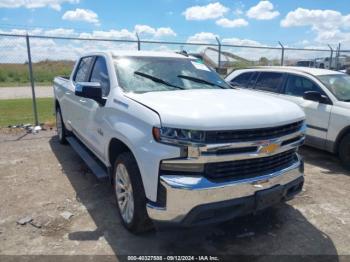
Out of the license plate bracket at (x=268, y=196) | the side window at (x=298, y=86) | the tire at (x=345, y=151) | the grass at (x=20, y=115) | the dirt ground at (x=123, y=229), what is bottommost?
the grass at (x=20, y=115)

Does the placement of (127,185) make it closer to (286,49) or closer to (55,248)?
(55,248)

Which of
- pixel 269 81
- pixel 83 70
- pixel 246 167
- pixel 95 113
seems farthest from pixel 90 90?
pixel 269 81

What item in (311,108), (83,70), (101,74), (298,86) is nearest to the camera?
(101,74)

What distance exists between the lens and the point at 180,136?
294 cm

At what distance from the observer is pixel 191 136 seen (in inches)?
115

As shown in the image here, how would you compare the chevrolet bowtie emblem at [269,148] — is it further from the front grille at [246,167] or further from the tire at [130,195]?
the tire at [130,195]

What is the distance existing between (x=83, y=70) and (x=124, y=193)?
8.74 ft

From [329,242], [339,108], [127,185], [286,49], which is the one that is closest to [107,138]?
[127,185]

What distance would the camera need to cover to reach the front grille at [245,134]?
9.62ft

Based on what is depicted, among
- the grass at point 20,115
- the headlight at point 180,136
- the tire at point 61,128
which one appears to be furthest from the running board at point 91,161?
the grass at point 20,115

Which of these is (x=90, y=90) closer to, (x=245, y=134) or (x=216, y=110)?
(x=216, y=110)

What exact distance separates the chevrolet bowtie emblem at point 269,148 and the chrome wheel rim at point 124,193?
Answer: 1.34 meters

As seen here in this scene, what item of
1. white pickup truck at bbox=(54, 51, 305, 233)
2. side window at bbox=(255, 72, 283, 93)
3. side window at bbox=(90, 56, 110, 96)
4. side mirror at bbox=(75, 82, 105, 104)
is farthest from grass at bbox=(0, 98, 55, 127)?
white pickup truck at bbox=(54, 51, 305, 233)

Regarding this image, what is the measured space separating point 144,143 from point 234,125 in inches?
32.1
